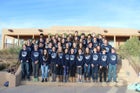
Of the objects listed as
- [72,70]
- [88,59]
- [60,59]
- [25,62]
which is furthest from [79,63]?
[25,62]

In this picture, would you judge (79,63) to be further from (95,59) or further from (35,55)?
(35,55)

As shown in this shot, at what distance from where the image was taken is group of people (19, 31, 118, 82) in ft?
62.2

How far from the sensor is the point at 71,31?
167 ft

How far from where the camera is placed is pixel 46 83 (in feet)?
61.2

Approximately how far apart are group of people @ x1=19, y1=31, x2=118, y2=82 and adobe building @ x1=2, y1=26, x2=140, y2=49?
3123 centimetres

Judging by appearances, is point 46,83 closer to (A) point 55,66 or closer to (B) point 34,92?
(A) point 55,66

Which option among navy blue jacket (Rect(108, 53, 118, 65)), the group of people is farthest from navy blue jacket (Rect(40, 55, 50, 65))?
navy blue jacket (Rect(108, 53, 118, 65))

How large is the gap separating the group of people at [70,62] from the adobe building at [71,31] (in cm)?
3123

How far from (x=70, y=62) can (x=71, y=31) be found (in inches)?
1255

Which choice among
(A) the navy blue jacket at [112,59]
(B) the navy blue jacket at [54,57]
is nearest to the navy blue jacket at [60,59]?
(B) the navy blue jacket at [54,57]

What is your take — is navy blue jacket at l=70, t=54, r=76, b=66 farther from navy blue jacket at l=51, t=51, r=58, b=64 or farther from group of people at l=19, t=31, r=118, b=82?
navy blue jacket at l=51, t=51, r=58, b=64

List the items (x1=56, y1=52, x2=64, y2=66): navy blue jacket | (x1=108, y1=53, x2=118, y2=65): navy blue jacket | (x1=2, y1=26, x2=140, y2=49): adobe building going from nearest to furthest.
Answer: (x1=108, y1=53, x2=118, y2=65): navy blue jacket < (x1=56, y1=52, x2=64, y2=66): navy blue jacket < (x1=2, y1=26, x2=140, y2=49): adobe building

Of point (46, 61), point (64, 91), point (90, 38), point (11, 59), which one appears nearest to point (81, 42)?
point (90, 38)

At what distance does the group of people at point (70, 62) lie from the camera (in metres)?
19.0
